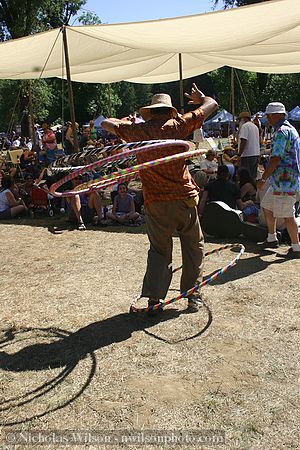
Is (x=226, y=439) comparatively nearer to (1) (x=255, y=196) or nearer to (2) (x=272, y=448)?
(2) (x=272, y=448)

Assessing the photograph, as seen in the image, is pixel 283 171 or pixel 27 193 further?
pixel 27 193

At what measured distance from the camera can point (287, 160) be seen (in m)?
Result: 5.32

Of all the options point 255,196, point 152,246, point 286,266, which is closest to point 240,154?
→ point 255,196

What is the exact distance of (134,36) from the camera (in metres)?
6.98

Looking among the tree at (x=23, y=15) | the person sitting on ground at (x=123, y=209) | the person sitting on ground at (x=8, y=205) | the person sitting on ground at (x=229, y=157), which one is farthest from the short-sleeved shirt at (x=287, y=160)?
the tree at (x=23, y=15)

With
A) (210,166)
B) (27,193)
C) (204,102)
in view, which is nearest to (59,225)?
(27,193)

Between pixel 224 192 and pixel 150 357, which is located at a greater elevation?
pixel 224 192

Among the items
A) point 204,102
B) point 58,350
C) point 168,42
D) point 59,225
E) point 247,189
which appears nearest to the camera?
point 58,350

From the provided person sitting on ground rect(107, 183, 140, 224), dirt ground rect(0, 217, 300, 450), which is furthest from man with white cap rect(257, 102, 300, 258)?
person sitting on ground rect(107, 183, 140, 224)

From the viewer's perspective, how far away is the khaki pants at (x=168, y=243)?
3.78 metres

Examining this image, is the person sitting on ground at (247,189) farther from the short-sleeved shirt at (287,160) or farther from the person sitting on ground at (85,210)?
the person sitting on ground at (85,210)

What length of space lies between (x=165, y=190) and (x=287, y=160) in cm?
220

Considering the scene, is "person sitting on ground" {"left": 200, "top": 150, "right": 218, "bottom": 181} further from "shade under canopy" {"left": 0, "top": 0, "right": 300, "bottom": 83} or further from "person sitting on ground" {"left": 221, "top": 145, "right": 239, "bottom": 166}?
"shade under canopy" {"left": 0, "top": 0, "right": 300, "bottom": 83}

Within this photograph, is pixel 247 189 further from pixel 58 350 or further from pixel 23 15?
pixel 23 15
